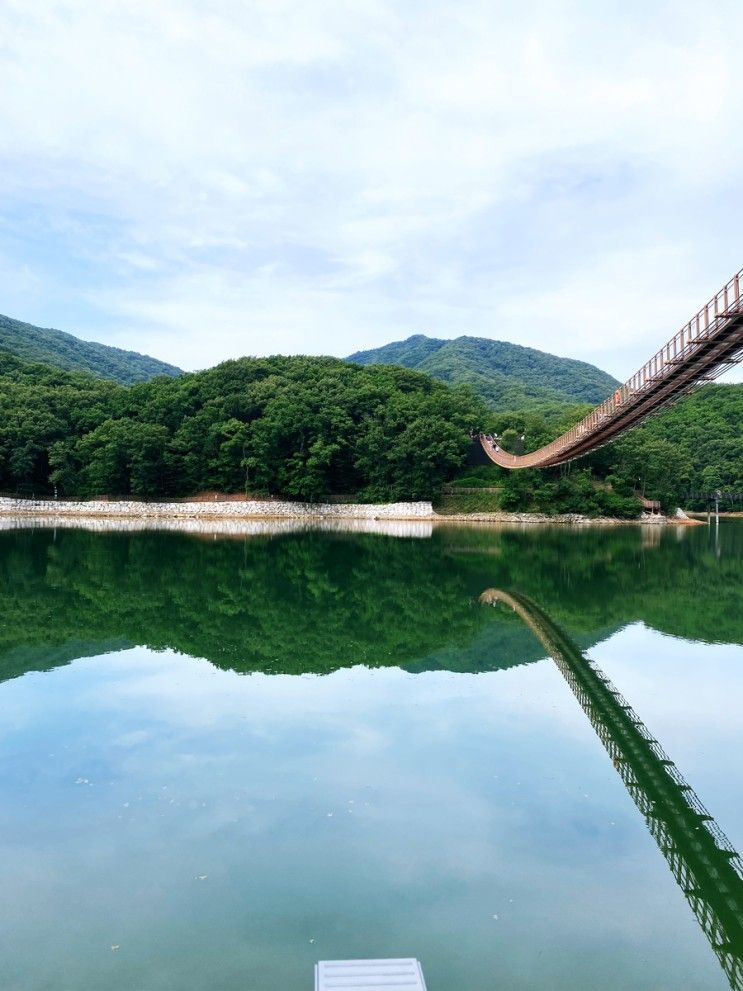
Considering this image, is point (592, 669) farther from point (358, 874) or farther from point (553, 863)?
point (358, 874)

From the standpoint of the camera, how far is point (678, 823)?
5.46m

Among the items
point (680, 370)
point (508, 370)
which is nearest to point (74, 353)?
point (508, 370)

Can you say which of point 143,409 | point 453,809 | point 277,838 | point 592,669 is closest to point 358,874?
point 277,838

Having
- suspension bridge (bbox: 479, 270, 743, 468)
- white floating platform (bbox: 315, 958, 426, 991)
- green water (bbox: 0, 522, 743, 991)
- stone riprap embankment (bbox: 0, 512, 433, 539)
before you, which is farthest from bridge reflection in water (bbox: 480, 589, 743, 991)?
stone riprap embankment (bbox: 0, 512, 433, 539)

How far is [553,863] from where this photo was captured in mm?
4789

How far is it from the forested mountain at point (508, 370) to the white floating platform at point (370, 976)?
9117 cm

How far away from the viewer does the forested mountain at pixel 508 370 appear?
10012 cm

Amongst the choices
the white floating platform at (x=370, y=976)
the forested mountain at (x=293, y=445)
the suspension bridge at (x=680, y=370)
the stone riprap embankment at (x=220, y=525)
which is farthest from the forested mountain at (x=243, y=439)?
the white floating platform at (x=370, y=976)

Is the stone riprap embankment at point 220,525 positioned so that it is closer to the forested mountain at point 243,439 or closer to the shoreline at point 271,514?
the shoreline at point 271,514

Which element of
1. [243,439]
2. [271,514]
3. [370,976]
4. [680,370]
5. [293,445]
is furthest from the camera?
[293,445]

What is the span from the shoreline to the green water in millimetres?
26858

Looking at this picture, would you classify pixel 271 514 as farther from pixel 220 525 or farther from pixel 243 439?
pixel 220 525

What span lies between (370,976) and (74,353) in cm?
11915

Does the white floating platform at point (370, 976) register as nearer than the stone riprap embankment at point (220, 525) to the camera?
Yes
